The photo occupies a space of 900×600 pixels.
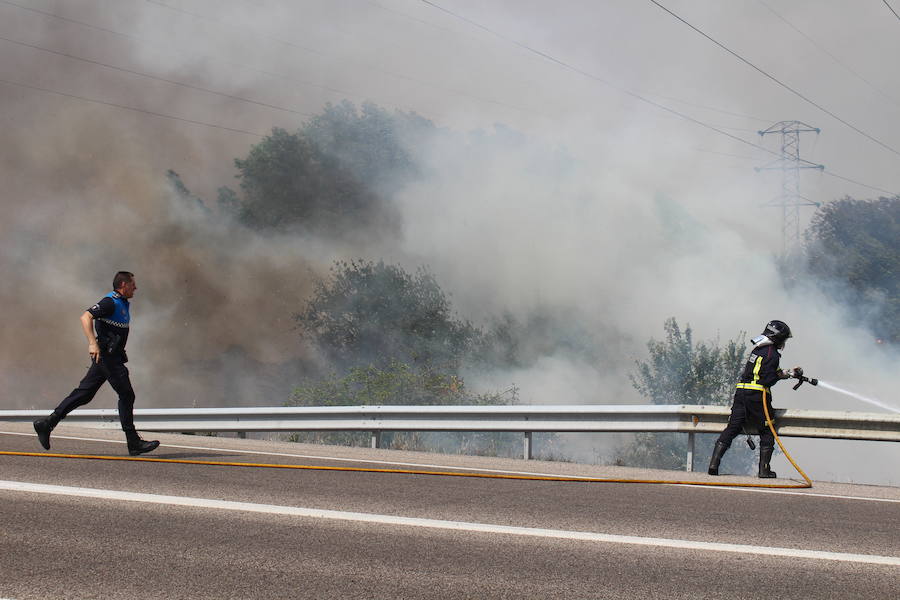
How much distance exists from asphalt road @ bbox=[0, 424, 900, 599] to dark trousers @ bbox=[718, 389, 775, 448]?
1.33 m

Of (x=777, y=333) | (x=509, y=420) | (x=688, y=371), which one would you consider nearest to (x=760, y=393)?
(x=777, y=333)

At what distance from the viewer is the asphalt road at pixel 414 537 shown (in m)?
4.29

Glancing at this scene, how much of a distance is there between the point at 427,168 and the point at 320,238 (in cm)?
576

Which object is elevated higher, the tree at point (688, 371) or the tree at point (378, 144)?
the tree at point (378, 144)

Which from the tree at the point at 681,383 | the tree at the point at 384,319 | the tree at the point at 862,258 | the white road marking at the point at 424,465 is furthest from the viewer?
the tree at the point at 862,258

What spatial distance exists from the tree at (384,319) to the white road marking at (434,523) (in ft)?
84.7

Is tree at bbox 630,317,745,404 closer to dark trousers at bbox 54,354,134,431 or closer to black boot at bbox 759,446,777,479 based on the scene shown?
black boot at bbox 759,446,777,479

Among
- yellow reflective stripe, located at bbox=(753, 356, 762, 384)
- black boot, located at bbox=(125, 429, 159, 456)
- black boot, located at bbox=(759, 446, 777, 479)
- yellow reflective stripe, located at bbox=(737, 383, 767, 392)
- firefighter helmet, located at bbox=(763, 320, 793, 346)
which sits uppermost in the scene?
firefighter helmet, located at bbox=(763, 320, 793, 346)

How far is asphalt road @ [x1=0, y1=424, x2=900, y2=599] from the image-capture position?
429 centimetres

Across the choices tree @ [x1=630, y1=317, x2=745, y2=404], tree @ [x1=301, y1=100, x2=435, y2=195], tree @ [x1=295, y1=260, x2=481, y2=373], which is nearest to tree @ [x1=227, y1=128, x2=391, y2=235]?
tree @ [x1=301, y1=100, x2=435, y2=195]

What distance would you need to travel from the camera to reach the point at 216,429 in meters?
11.9

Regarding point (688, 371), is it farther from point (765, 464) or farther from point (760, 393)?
point (765, 464)

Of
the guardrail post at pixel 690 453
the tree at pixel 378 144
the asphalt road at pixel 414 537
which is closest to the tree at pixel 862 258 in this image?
the tree at pixel 378 144

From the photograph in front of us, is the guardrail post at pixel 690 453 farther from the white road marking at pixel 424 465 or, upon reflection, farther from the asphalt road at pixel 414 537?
the asphalt road at pixel 414 537
